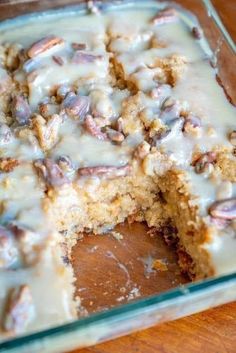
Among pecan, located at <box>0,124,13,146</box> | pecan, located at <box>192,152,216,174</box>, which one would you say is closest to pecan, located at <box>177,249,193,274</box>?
pecan, located at <box>192,152,216,174</box>

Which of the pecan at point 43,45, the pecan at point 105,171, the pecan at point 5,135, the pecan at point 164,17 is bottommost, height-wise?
the pecan at point 105,171

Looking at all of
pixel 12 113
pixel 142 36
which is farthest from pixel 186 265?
pixel 142 36

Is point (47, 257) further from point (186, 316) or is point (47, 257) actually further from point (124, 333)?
point (186, 316)

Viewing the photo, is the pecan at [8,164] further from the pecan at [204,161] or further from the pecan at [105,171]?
the pecan at [204,161]

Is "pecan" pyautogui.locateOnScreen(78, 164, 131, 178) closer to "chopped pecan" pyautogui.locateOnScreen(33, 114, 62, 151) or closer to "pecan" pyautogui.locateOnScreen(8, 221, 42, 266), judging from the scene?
"chopped pecan" pyautogui.locateOnScreen(33, 114, 62, 151)

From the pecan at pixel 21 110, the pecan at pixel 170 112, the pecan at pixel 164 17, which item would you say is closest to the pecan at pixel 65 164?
the pecan at pixel 21 110
